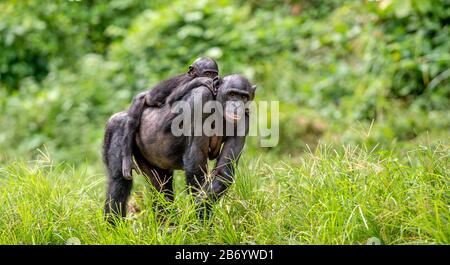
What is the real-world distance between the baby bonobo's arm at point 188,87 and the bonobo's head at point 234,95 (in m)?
0.09

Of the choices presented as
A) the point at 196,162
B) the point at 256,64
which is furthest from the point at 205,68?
the point at 256,64

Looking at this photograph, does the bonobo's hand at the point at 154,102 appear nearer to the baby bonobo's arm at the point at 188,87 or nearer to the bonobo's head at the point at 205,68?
the baby bonobo's arm at the point at 188,87

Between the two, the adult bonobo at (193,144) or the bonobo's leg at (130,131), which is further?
the bonobo's leg at (130,131)

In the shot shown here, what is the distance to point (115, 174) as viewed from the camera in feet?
18.4

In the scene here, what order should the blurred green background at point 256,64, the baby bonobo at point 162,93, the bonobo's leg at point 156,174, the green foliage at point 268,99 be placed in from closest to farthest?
the green foliage at point 268,99
the baby bonobo at point 162,93
the bonobo's leg at point 156,174
the blurred green background at point 256,64

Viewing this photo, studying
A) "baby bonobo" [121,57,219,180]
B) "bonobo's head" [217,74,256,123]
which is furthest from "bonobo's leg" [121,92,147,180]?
"bonobo's head" [217,74,256,123]

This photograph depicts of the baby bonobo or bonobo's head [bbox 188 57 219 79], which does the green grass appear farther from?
bonobo's head [bbox 188 57 219 79]

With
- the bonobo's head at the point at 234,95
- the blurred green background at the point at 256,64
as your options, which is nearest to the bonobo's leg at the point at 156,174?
the bonobo's head at the point at 234,95

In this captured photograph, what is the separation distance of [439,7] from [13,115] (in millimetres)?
7013

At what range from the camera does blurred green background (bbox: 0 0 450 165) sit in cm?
1044

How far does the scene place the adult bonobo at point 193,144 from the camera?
5129mm

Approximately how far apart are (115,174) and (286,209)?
143 centimetres

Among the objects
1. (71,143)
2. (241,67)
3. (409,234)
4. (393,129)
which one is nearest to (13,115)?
(71,143)

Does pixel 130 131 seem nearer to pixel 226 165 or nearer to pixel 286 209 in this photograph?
pixel 226 165
